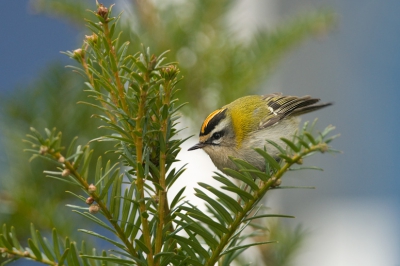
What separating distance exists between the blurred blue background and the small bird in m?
0.99

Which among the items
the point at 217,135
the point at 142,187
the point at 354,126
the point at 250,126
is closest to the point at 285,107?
the point at 250,126

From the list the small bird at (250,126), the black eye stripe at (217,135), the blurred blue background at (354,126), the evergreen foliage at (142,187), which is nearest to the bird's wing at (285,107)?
the small bird at (250,126)

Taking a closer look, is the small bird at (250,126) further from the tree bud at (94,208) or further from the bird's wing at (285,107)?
the tree bud at (94,208)

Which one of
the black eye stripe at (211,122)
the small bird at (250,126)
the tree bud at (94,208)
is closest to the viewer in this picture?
the tree bud at (94,208)

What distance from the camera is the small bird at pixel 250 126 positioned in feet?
3.72

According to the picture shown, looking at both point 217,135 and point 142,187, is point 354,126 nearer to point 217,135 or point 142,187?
point 217,135

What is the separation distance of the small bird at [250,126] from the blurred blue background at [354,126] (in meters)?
0.99

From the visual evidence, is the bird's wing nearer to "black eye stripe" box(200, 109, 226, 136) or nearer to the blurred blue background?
"black eye stripe" box(200, 109, 226, 136)

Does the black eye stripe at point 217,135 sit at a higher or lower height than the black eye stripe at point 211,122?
lower

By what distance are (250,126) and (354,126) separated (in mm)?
1393

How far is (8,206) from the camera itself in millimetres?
810

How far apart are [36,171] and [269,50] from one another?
1.71 ft

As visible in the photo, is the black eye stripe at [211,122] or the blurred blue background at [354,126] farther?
the blurred blue background at [354,126]

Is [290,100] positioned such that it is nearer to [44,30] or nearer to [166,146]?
[166,146]
